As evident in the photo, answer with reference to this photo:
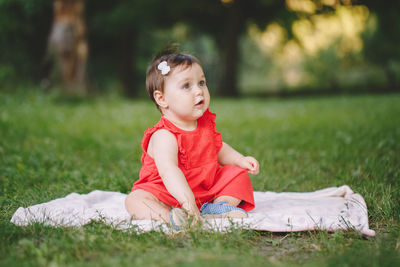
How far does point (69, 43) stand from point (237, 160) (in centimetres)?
946

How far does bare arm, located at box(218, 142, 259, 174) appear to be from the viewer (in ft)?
8.59

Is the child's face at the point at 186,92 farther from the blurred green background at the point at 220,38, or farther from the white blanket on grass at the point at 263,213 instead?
the blurred green background at the point at 220,38

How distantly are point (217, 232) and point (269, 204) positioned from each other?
81 centimetres

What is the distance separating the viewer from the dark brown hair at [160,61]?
2.38m

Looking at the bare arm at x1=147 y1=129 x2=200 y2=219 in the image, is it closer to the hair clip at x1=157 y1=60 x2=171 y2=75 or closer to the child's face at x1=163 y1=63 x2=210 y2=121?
the child's face at x1=163 y1=63 x2=210 y2=121

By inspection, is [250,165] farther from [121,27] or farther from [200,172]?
[121,27]

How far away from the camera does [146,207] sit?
2330 millimetres

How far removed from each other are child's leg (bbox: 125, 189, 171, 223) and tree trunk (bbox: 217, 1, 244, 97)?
15333mm

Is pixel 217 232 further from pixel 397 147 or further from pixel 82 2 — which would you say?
pixel 82 2

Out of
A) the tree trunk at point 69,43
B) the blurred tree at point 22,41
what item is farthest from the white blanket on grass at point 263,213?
the tree trunk at point 69,43

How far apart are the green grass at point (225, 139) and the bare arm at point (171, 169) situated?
0.21 meters

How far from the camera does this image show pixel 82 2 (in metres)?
10.9

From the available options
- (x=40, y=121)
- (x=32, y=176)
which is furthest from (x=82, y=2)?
(x=32, y=176)

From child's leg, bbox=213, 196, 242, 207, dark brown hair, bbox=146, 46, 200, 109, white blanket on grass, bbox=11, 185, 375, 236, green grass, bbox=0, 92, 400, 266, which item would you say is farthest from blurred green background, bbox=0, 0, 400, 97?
child's leg, bbox=213, 196, 242, 207
